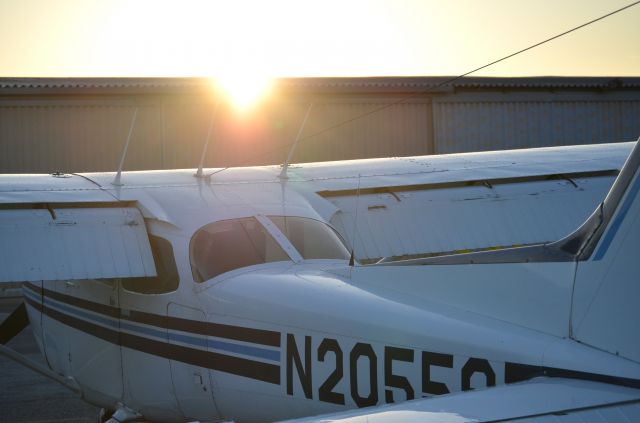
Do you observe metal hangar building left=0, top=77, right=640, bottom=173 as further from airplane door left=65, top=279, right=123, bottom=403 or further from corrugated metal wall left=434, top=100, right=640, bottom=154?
airplane door left=65, top=279, right=123, bottom=403

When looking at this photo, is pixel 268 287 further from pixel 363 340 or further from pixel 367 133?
pixel 367 133

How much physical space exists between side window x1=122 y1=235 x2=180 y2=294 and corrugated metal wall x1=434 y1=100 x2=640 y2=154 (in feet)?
57.5

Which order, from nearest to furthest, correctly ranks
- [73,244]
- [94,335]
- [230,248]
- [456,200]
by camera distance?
[230,248] → [73,244] → [94,335] → [456,200]

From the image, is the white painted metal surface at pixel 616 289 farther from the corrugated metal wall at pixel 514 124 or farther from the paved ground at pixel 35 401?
the corrugated metal wall at pixel 514 124

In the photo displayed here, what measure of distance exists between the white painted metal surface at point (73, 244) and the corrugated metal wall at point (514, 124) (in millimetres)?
17388

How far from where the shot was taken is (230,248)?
259 inches

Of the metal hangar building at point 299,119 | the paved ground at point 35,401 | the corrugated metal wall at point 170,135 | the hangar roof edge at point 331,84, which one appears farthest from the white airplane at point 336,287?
the corrugated metal wall at point 170,135

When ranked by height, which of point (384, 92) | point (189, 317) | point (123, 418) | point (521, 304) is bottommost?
point (123, 418)

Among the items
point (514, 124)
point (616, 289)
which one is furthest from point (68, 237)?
point (514, 124)

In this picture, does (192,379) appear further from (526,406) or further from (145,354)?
(526,406)

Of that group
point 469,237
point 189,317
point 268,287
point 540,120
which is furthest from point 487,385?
point 540,120

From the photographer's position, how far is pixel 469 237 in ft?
26.8

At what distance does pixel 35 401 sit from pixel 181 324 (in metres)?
4.62

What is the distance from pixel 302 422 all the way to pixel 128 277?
12.4 ft
